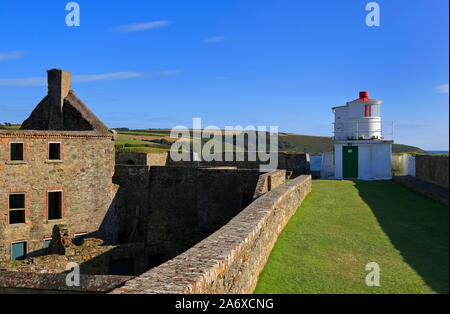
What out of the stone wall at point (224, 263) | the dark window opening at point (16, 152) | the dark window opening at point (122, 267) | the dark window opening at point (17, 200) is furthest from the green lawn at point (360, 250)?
the dark window opening at point (16, 152)

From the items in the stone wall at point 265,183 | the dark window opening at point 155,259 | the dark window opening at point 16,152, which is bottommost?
the dark window opening at point 155,259

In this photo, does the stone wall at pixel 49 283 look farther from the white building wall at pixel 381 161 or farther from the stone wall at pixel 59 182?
the white building wall at pixel 381 161

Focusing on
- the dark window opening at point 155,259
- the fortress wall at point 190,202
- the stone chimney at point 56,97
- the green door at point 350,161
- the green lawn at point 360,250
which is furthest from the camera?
the green door at point 350,161

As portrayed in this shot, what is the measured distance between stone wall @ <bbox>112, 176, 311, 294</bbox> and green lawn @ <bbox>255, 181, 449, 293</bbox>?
1.56 ft

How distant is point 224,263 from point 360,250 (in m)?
4.24

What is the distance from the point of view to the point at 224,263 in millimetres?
5641

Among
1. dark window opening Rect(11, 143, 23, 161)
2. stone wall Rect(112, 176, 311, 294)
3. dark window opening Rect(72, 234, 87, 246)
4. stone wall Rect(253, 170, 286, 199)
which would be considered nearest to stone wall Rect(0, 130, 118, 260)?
dark window opening Rect(72, 234, 87, 246)

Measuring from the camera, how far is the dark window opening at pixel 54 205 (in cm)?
2127

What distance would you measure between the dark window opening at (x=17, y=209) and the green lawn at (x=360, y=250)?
1540 cm

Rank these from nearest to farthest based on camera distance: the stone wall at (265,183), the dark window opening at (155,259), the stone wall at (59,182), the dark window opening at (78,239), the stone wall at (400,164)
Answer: the stone wall at (265,183) < the stone wall at (59,182) < the dark window opening at (155,259) < the dark window opening at (78,239) < the stone wall at (400,164)
